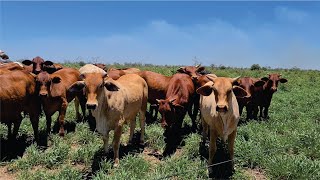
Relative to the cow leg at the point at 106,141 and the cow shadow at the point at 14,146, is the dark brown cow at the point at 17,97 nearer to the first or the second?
the cow shadow at the point at 14,146

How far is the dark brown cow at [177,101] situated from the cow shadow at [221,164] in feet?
3.41

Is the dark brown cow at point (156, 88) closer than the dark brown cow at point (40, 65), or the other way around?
the dark brown cow at point (40, 65)

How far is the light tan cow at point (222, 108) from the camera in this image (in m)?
6.93

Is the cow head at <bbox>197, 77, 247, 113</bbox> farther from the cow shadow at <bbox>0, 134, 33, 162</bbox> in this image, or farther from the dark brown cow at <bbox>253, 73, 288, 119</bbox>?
the dark brown cow at <bbox>253, 73, 288, 119</bbox>

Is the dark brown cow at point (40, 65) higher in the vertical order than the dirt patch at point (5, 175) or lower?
higher

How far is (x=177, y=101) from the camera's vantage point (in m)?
9.78

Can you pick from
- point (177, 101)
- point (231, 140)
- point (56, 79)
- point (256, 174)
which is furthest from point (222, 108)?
point (56, 79)

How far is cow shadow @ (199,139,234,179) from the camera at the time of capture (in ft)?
Result: 25.2

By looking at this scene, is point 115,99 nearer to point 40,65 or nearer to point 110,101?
point 110,101

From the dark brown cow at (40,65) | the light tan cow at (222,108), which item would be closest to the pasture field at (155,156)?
the light tan cow at (222,108)

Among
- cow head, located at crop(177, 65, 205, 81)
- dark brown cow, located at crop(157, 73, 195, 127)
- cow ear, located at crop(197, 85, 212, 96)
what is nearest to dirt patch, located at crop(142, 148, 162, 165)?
dark brown cow, located at crop(157, 73, 195, 127)

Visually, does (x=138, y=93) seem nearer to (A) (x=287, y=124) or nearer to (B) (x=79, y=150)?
(B) (x=79, y=150)

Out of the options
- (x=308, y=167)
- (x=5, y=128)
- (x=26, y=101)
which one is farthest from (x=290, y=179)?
(x=5, y=128)

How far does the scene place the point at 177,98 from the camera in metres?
9.82
